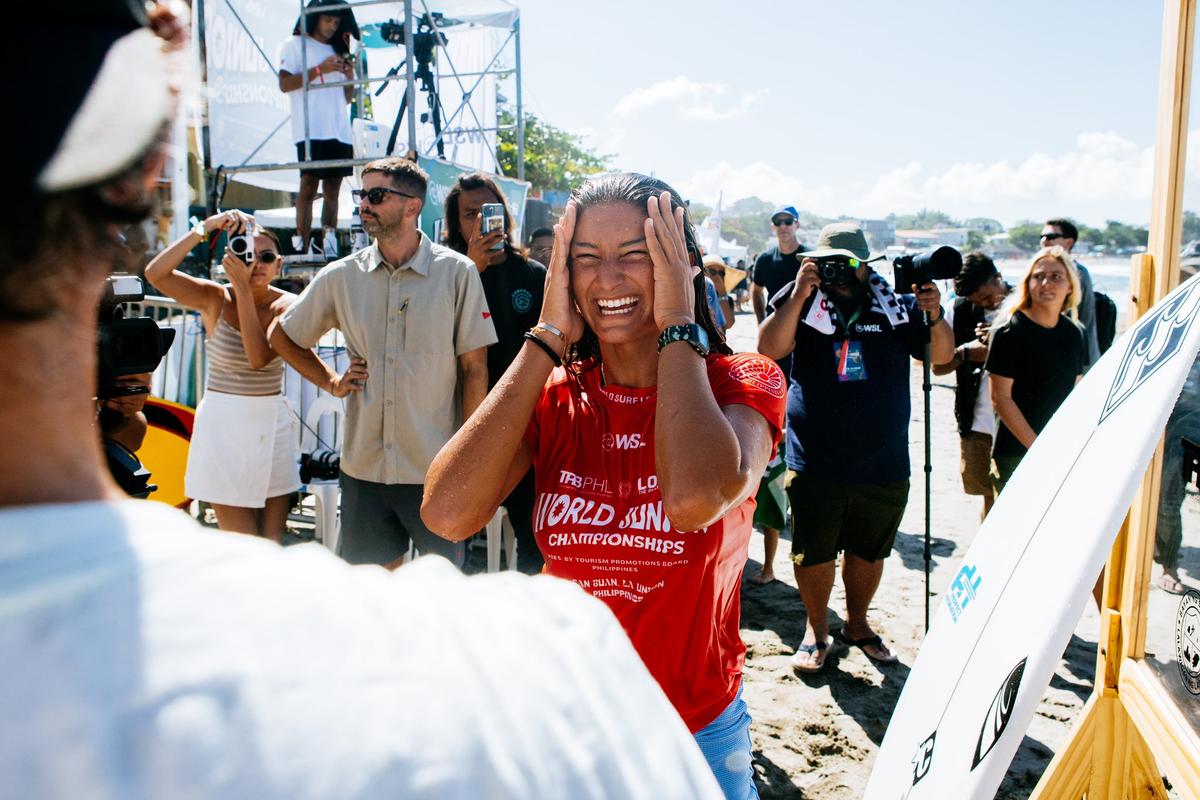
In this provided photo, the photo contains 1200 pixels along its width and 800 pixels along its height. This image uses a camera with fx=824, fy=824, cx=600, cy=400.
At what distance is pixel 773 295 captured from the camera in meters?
5.88

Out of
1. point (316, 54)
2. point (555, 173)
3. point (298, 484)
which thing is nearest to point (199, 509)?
point (298, 484)

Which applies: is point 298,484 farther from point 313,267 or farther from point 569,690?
point 569,690

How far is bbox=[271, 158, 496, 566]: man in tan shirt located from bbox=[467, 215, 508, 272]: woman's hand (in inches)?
16.0

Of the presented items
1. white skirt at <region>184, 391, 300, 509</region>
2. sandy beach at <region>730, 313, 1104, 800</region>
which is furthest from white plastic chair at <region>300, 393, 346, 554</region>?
sandy beach at <region>730, 313, 1104, 800</region>

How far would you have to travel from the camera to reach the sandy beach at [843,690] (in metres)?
3.18

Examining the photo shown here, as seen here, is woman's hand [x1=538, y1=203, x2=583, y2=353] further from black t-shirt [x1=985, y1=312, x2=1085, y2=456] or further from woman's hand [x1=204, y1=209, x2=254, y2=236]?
black t-shirt [x1=985, y1=312, x2=1085, y2=456]

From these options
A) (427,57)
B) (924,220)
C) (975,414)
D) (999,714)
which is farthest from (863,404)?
(924,220)

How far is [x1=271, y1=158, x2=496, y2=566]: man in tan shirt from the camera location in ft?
11.8

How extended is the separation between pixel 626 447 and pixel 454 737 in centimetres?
145

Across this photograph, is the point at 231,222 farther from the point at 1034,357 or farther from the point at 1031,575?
the point at 1034,357

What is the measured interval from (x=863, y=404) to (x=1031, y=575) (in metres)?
2.49

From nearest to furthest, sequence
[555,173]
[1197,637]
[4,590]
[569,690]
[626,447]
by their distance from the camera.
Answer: [4,590] → [569,690] → [1197,637] → [626,447] → [555,173]

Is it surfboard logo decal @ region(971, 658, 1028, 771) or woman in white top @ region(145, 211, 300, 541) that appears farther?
woman in white top @ region(145, 211, 300, 541)

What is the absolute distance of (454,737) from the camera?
0.42 m
